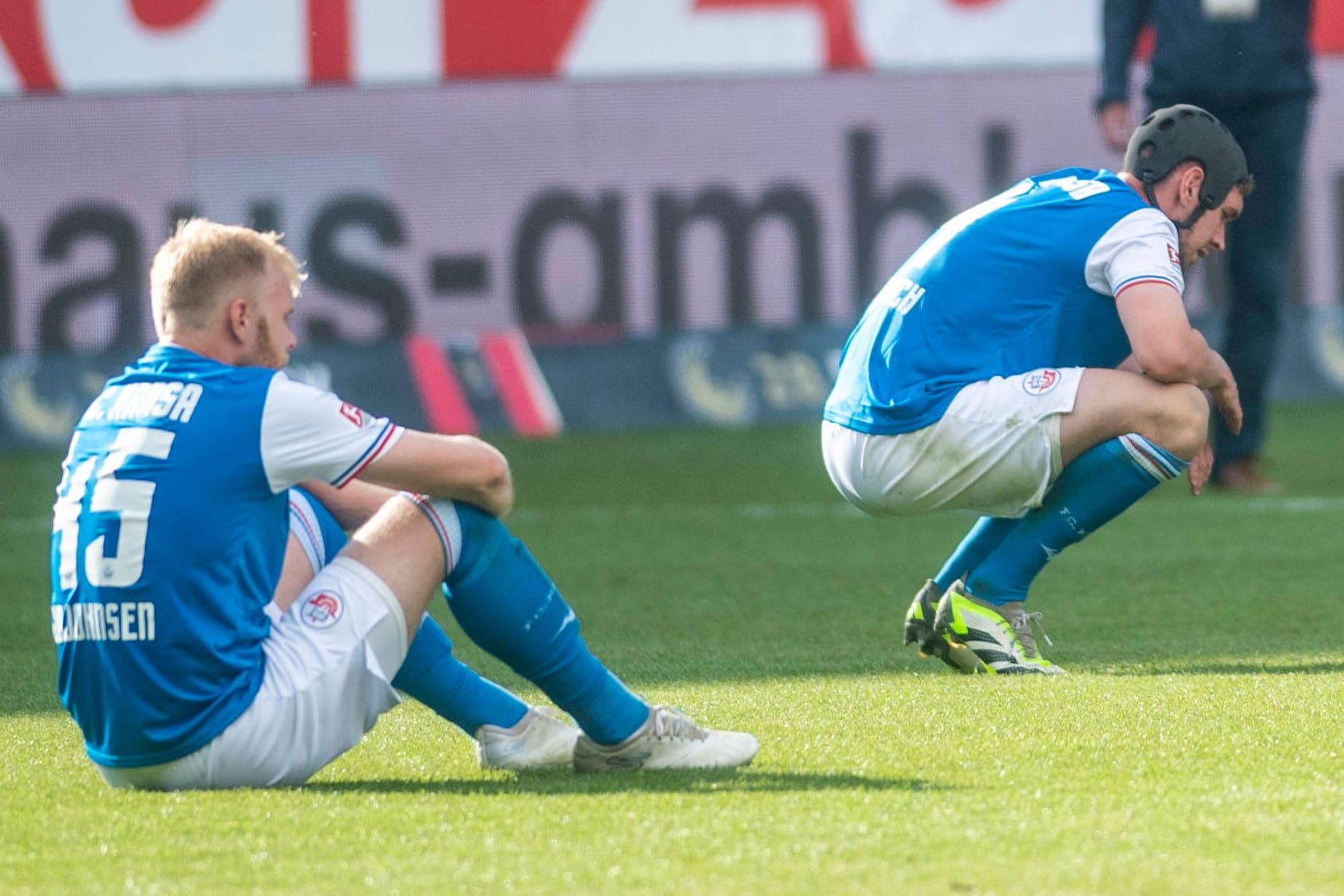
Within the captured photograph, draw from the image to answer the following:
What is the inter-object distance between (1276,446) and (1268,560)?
10.3 feet

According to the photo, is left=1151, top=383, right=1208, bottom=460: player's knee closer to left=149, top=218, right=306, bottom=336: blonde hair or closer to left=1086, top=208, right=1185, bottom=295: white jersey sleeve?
left=1086, top=208, right=1185, bottom=295: white jersey sleeve

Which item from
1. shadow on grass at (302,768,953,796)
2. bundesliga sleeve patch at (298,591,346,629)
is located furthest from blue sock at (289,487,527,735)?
bundesliga sleeve patch at (298,591,346,629)

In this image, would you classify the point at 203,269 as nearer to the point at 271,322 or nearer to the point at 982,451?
the point at 271,322

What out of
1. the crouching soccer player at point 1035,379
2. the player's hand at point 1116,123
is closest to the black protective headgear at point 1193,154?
the crouching soccer player at point 1035,379

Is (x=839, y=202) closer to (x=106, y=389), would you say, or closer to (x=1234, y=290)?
(x=1234, y=290)

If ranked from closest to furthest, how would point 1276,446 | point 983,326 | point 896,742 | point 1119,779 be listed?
1. point 1119,779
2. point 896,742
3. point 983,326
4. point 1276,446

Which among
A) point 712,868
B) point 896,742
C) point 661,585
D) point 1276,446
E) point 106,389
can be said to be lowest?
point 1276,446

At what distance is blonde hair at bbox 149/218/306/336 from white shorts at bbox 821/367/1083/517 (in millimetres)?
1587

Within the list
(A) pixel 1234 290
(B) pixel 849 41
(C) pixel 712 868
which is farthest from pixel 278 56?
(C) pixel 712 868

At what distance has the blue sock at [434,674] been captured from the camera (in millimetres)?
3145

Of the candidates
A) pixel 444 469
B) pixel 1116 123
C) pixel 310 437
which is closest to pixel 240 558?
pixel 310 437

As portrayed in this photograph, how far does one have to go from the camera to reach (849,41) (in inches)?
395

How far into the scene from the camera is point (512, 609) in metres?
2.94

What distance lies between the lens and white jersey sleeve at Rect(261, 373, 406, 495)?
2.83 m
